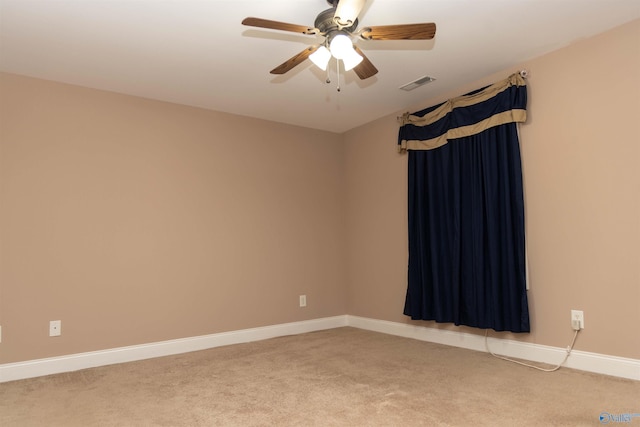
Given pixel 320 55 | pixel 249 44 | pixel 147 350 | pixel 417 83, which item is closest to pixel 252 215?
pixel 147 350

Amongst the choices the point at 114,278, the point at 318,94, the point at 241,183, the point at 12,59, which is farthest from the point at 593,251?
the point at 12,59

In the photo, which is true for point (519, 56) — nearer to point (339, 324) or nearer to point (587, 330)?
point (587, 330)

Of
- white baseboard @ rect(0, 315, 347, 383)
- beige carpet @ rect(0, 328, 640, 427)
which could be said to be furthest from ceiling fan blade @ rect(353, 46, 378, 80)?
white baseboard @ rect(0, 315, 347, 383)

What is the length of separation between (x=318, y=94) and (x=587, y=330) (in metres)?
2.82

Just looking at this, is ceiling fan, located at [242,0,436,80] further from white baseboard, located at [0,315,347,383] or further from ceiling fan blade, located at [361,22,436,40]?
white baseboard, located at [0,315,347,383]

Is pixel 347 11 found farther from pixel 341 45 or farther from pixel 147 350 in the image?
pixel 147 350

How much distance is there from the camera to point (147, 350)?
143 inches

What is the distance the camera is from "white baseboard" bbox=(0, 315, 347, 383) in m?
3.13

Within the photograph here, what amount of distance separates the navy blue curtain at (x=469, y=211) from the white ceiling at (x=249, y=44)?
342 millimetres

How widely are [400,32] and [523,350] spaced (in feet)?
8.17

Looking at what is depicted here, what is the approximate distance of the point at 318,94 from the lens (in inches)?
153

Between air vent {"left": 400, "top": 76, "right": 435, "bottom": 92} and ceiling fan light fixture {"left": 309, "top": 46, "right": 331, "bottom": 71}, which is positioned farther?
air vent {"left": 400, "top": 76, "right": 435, "bottom": 92}

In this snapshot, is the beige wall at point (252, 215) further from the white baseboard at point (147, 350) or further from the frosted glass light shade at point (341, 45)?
the frosted glass light shade at point (341, 45)

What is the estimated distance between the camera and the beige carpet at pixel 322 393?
221cm
